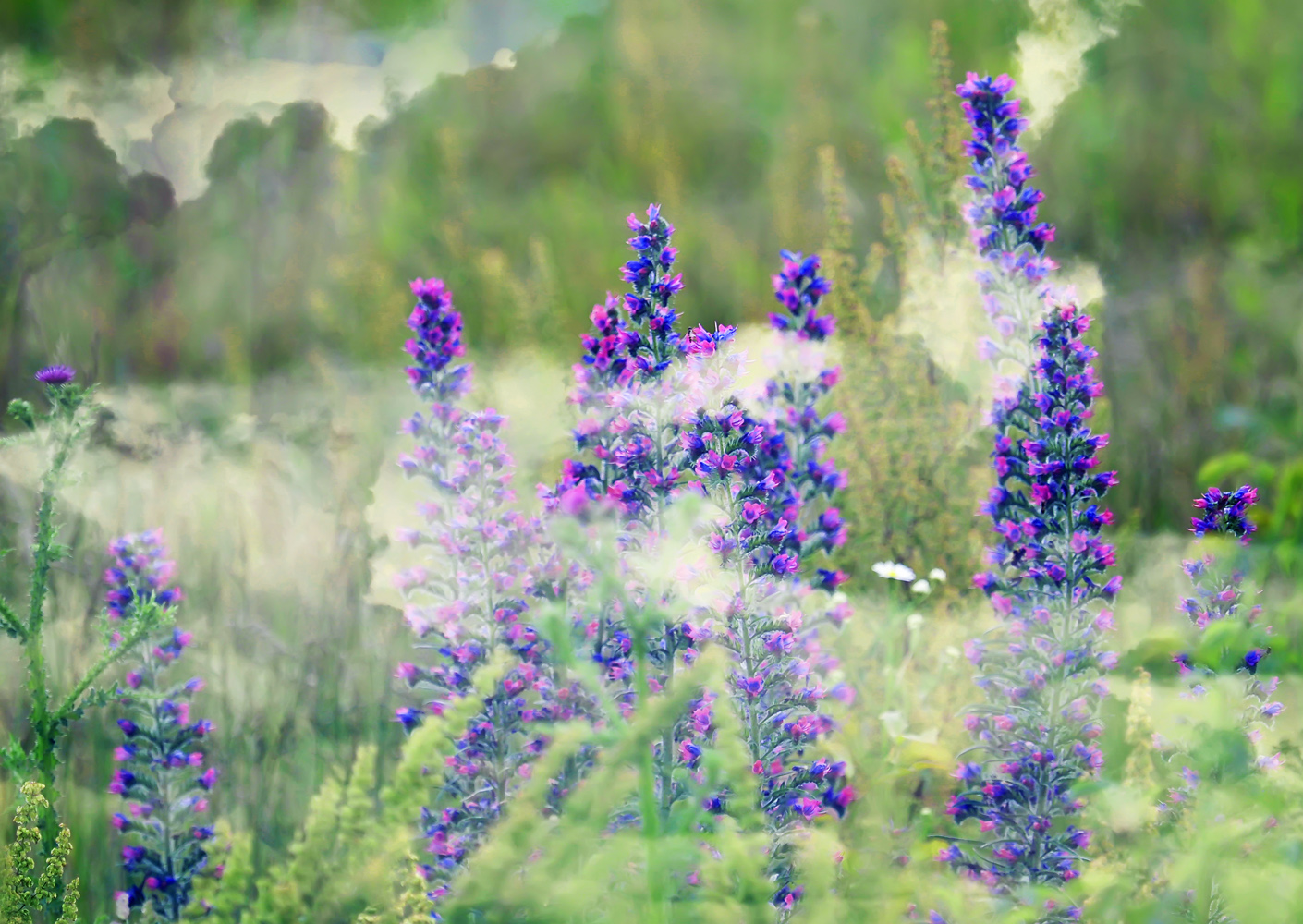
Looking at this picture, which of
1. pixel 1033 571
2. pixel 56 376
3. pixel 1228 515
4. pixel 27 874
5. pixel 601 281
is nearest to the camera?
pixel 27 874

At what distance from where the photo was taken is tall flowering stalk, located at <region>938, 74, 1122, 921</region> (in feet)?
5.87

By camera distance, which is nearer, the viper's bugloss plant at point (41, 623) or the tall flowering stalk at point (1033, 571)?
the viper's bugloss plant at point (41, 623)

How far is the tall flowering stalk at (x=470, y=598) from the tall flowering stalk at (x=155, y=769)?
0.44 meters

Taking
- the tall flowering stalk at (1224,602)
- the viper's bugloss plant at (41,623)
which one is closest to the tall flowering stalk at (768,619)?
the tall flowering stalk at (1224,602)

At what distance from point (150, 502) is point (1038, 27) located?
349cm

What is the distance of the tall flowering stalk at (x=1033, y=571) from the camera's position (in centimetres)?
179

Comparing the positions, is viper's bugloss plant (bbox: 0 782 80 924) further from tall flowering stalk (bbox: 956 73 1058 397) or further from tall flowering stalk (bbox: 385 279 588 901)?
tall flowering stalk (bbox: 956 73 1058 397)

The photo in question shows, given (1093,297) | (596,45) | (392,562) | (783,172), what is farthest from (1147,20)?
(392,562)

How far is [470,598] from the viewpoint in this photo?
1.84 metres

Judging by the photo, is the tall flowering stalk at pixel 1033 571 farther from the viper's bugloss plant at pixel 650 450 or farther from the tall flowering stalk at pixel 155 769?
the tall flowering stalk at pixel 155 769

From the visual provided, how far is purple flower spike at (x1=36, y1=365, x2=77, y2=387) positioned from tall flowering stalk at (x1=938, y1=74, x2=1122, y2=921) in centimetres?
146

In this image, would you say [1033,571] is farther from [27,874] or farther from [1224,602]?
[27,874]

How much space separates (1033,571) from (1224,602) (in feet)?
1.12

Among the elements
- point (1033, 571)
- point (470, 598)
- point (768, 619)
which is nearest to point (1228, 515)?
point (1033, 571)
